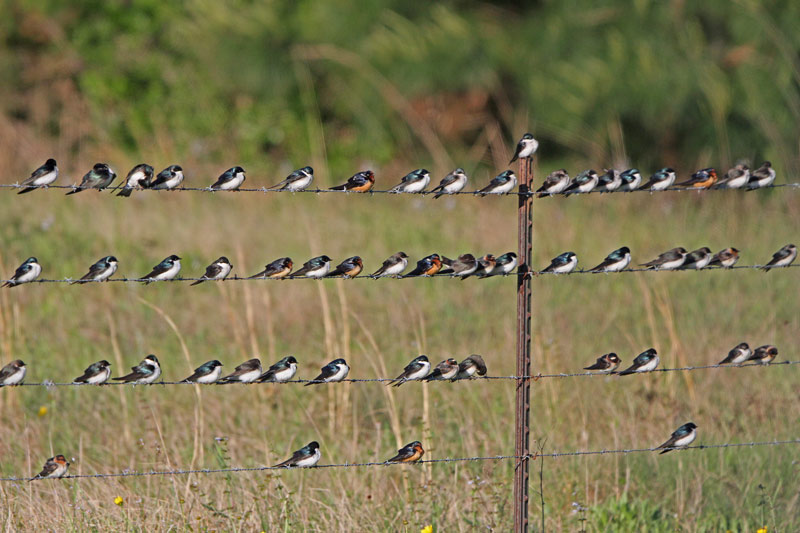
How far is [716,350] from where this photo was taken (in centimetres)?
757

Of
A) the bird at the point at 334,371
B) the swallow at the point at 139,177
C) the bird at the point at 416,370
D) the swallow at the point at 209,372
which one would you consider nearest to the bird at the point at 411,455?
the bird at the point at 416,370

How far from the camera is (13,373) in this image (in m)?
4.44

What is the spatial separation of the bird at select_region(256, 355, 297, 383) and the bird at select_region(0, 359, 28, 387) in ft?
3.22

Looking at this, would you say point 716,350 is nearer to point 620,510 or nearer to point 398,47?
point 620,510

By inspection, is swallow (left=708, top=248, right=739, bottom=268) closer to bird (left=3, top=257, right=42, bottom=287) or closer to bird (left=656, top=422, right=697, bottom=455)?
bird (left=656, top=422, right=697, bottom=455)

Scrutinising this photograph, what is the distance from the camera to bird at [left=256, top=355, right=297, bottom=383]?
4566 millimetres

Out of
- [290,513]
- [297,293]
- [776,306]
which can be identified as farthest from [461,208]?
[290,513]

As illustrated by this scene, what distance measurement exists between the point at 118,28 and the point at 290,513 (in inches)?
557

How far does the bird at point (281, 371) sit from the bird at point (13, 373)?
980 millimetres

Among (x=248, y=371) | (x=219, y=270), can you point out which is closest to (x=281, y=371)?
(x=248, y=371)

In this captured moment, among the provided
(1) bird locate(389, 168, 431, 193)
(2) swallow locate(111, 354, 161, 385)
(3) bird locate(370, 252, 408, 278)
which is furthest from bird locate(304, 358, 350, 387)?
(1) bird locate(389, 168, 431, 193)

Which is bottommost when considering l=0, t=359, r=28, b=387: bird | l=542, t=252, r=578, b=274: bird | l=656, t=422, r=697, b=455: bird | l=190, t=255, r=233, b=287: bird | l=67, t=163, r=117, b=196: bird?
l=656, t=422, r=697, b=455: bird

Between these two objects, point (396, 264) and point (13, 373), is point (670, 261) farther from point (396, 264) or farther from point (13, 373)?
point (13, 373)

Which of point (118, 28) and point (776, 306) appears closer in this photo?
point (776, 306)
